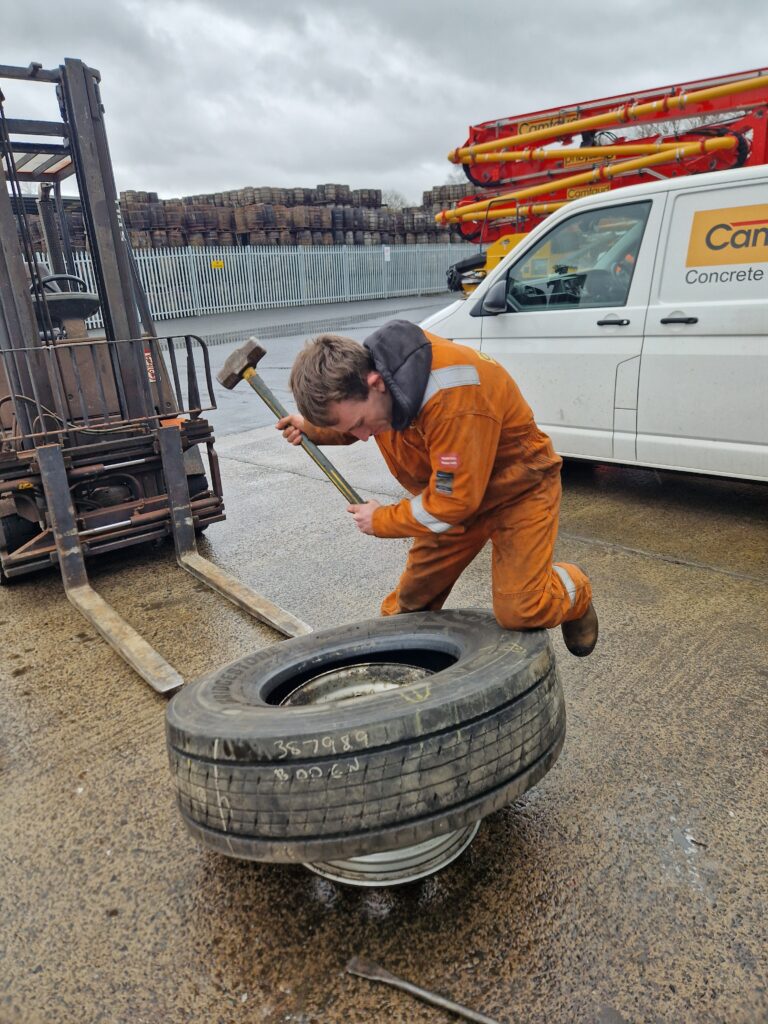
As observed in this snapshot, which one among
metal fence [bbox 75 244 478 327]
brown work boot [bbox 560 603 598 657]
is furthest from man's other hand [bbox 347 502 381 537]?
metal fence [bbox 75 244 478 327]

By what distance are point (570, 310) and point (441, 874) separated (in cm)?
378

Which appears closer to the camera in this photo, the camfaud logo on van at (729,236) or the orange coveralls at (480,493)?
the orange coveralls at (480,493)

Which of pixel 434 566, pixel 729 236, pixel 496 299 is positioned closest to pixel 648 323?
pixel 729 236

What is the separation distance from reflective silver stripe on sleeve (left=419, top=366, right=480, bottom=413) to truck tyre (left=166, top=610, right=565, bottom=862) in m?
0.76

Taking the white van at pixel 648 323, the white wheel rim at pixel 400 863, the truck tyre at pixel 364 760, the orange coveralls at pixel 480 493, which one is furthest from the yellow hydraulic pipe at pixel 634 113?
the white wheel rim at pixel 400 863

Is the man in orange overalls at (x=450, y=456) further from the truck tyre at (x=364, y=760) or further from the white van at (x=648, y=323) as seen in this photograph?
the white van at (x=648, y=323)

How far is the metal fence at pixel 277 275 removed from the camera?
72.3 feet

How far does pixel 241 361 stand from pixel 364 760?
1.54 m

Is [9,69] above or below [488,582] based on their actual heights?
above

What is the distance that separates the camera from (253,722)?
169cm

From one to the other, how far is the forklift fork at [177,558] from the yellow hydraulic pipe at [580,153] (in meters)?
4.67

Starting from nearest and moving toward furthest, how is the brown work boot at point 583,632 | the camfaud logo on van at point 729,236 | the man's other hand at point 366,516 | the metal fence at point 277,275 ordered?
the man's other hand at point 366,516
the brown work boot at point 583,632
the camfaud logo on van at point 729,236
the metal fence at point 277,275

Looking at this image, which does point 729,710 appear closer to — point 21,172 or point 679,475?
point 679,475

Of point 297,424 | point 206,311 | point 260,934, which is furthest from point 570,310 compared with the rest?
point 206,311
